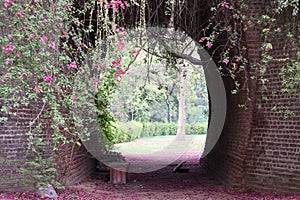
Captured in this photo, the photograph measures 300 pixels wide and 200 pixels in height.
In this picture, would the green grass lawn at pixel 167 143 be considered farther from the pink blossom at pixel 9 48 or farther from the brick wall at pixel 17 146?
the pink blossom at pixel 9 48

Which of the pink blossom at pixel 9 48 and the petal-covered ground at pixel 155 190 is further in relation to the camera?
the petal-covered ground at pixel 155 190

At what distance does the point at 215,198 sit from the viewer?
6719 mm

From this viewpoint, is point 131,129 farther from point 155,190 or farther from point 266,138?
point 266,138

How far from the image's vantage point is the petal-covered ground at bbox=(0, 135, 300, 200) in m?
6.47

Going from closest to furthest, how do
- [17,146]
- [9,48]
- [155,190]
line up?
[9,48]
[17,146]
[155,190]

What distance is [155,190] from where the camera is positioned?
321 inches

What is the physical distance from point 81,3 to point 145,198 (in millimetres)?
3748

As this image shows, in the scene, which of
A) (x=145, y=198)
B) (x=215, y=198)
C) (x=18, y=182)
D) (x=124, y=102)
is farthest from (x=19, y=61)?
(x=124, y=102)

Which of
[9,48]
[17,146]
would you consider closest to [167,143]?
[17,146]

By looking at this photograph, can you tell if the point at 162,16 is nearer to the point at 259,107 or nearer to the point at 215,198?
the point at 259,107

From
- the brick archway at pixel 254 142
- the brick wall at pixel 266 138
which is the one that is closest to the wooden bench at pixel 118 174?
the brick archway at pixel 254 142

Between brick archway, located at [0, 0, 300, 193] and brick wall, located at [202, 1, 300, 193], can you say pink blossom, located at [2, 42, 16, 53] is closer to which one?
brick archway, located at [0, 0, 300, 193]

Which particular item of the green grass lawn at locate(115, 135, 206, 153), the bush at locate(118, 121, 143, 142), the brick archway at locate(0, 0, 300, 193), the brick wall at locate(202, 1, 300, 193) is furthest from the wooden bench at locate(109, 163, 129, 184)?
the bush at locate(118, 121, 143, 142)

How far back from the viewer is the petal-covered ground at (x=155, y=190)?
6.47 metres
